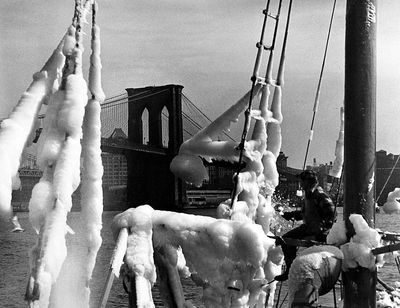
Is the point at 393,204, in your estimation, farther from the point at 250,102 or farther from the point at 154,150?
the point at 154,150

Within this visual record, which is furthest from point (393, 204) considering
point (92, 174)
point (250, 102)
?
point (92, 174)

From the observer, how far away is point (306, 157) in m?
8.07

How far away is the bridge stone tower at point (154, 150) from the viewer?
33844 mm

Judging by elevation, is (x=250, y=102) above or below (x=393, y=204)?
above

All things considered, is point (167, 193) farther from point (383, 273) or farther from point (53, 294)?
point (53, 294)

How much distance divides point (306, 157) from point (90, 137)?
5.37 m

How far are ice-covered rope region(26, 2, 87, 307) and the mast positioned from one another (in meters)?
2.54

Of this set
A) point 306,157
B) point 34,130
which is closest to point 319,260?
point 34,130

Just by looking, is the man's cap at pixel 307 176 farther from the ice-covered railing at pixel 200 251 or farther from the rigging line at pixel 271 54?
the ice-covered railing at pixel 200 251

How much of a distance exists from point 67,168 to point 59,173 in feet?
0.12

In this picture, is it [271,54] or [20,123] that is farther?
[271,54]

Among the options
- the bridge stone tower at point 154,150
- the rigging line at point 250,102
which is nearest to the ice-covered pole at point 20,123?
the rigging line at point 250,102

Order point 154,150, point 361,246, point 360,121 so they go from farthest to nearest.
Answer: point 154,150, point 360,121, point 361,246

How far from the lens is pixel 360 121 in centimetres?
489
